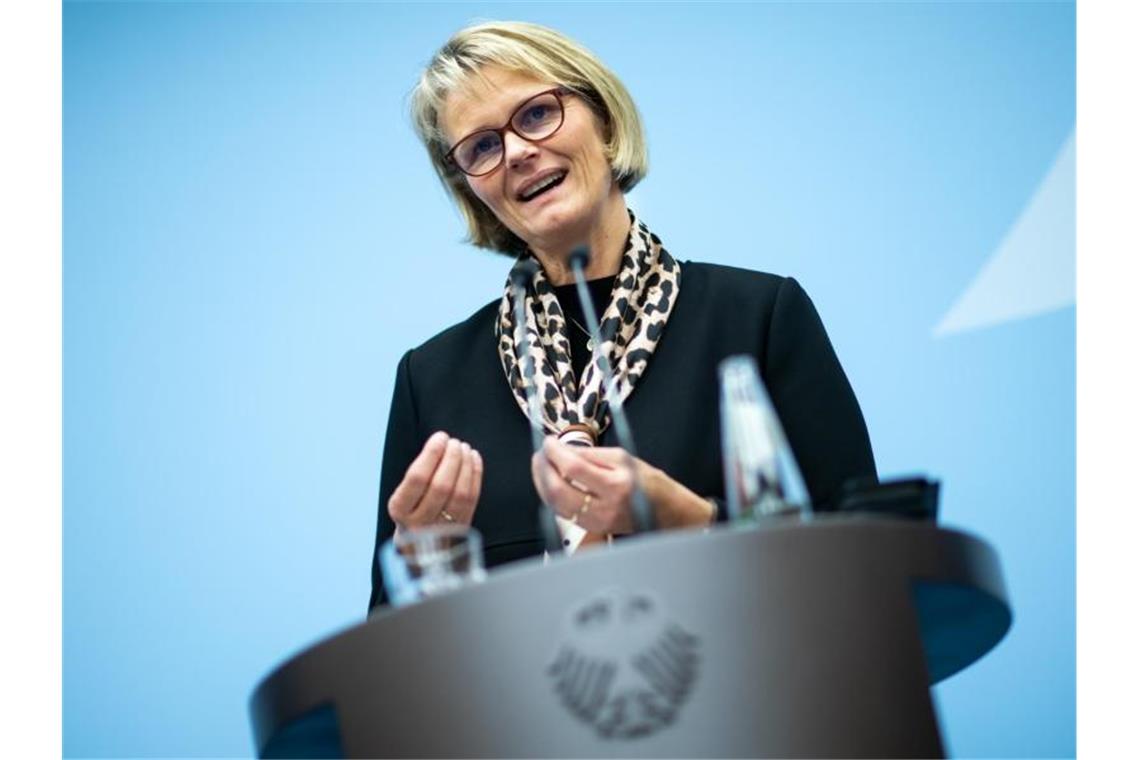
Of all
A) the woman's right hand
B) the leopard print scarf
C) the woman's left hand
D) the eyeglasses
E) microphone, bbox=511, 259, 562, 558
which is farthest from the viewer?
the eyeglasses

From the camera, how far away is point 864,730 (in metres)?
1.09

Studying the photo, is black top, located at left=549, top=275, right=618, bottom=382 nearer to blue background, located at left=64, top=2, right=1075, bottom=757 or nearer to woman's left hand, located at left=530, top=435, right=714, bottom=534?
blue background, located at left=64, top=2, right=1075, bottom=757

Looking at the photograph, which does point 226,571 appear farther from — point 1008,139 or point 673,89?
point 1008,139

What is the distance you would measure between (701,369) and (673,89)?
113 cm

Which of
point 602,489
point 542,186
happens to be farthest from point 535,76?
point 602,489

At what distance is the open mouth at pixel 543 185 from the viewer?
6.61 feet

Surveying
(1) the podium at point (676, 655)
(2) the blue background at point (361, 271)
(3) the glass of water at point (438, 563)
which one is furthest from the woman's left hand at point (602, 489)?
(2) the blue background at point (361, 271)

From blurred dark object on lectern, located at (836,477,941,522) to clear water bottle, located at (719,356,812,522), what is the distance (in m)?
0.08

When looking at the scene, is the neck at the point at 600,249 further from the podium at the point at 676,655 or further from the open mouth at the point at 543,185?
the podium at the point at 676,655

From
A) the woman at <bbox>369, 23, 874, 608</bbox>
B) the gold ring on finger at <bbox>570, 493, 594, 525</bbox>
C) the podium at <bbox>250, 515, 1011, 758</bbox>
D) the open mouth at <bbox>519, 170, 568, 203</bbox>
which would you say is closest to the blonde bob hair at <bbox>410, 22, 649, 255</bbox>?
the woman at <bbox>369, 23, 874, 608</bbox>

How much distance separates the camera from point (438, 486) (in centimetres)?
146

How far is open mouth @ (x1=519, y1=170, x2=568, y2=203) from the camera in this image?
202 cm

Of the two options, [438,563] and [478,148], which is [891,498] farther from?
[478,148]

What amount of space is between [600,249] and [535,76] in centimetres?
26
